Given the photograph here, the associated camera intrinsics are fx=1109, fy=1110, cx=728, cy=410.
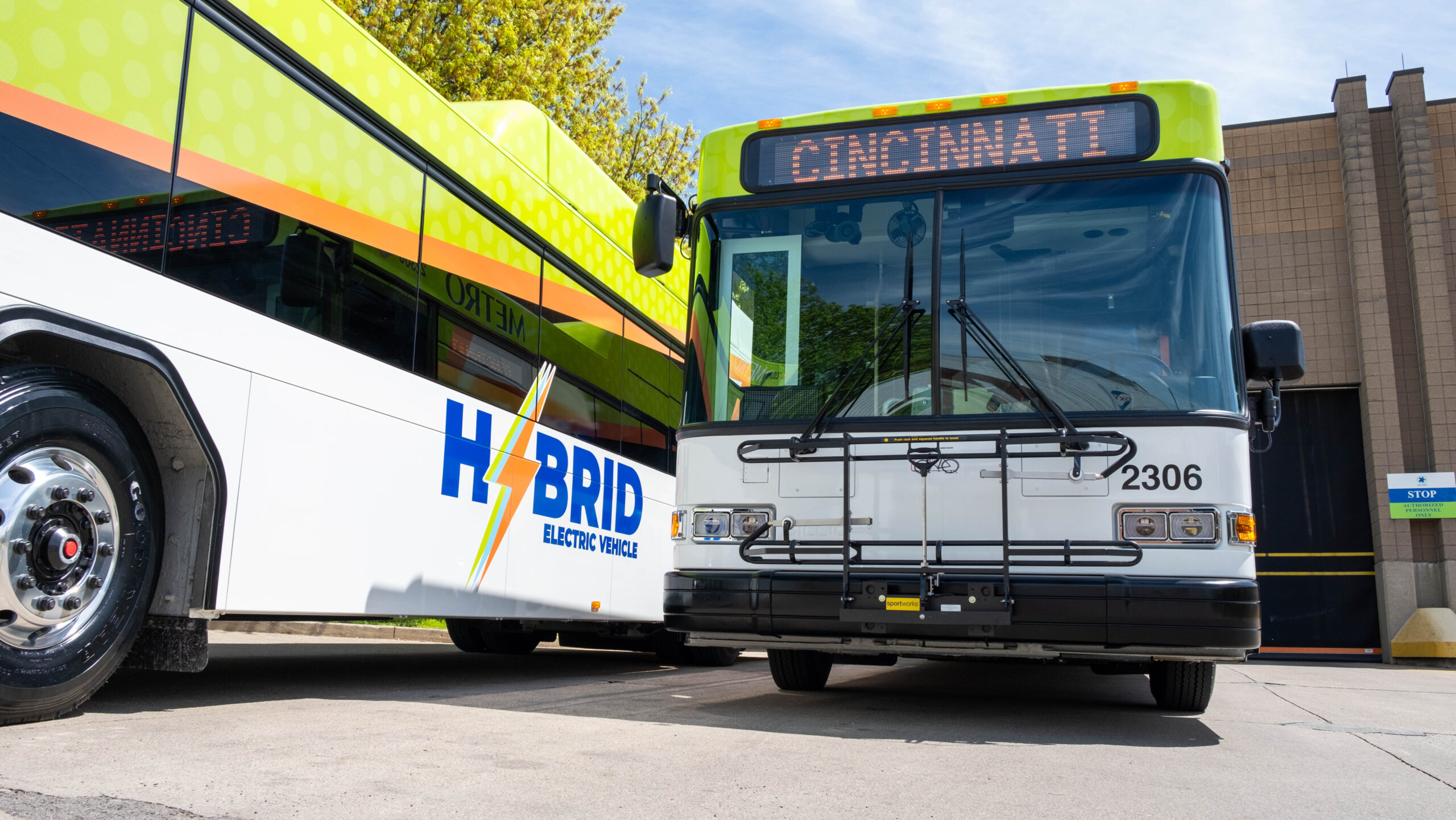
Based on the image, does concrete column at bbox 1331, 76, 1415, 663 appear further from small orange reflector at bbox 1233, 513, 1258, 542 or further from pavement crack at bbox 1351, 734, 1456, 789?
small orange reflector at bbox 1233, 513, 1258, 542

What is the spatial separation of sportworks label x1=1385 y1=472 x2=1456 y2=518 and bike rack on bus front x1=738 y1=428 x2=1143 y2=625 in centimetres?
1462

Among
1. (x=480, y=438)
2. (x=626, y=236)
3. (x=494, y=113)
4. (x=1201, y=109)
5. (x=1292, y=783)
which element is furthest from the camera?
(x=626, y=236)

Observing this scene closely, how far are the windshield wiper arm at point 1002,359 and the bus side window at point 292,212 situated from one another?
2.92 meters

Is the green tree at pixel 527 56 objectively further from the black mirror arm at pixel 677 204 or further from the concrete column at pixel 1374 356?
the concrete column at pixel 1374 356

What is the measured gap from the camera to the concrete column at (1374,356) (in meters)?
16.9

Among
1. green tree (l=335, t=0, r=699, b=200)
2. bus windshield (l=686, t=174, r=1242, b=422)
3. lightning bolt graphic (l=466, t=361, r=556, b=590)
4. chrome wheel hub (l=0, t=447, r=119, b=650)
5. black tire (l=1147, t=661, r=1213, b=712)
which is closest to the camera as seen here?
chrome wheel hub (l=0, t=447, r=119, b=650)

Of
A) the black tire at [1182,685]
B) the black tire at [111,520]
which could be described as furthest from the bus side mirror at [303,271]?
the black tire at [1182,685]

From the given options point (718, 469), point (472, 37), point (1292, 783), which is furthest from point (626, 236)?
point (472, 37)

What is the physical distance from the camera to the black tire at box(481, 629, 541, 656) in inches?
393

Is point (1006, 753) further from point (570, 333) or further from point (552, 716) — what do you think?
point (570, 333)

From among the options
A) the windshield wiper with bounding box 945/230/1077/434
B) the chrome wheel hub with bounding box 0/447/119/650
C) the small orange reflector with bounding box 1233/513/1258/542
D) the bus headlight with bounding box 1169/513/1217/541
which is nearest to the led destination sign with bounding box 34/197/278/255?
the chrome wheel hub with bounding box 0/447/119/650

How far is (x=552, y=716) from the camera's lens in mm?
5137

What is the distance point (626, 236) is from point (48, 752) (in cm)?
658

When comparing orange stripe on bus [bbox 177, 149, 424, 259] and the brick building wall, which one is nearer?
orange stripe on bus [bbox 177, 149, 424, 259]
